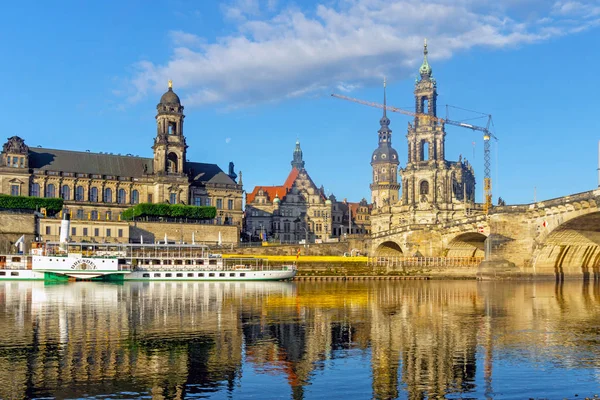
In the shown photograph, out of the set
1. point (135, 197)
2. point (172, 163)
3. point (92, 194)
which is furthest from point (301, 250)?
point (92, 194)

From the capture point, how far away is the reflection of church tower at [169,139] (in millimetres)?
112938

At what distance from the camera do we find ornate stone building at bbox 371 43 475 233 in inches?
5325

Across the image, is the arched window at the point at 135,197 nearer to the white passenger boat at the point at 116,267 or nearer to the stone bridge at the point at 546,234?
the white passenger boat at the point at 116,267

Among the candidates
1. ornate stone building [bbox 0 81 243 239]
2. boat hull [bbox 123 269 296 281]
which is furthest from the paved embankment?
ornate stone building [bbox 0 81 243 239]

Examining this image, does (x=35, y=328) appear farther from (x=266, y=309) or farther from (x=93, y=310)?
(x=266, y=309)

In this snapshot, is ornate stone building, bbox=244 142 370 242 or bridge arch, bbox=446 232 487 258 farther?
ornate stone building, bbox=244 142 370 242

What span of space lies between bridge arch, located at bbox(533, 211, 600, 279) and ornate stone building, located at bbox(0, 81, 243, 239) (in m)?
53.5

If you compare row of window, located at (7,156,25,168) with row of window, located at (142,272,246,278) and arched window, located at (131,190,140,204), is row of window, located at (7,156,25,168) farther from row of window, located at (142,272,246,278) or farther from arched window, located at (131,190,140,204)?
row of window, located at (142,272,246,278)

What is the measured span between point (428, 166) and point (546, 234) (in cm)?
6450

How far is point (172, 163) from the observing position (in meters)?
114

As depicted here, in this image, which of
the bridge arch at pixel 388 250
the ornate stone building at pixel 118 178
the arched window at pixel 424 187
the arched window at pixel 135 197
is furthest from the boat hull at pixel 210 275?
the arched window at pixel 424 187

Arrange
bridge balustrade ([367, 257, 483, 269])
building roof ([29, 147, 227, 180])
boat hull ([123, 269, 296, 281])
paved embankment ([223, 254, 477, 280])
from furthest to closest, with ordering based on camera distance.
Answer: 1. building roof ([29, 147, 227, 180])
2. bridge balustrade ([367, 257, 483, 269])
3. paved embankment ([223, 254, 477, 280])
4. boat hull ([123, 269, 296, 281])

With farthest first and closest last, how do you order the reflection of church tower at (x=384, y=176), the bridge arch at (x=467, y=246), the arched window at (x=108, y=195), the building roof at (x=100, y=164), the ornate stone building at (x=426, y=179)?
the reflection of church tower at (x=384, y=176) < the ornate stone building at (x=426, y=179) < the arched window at (x=108, y=195) < the building roof at (x=100, y=164) < the bridge arch at (x=467, y=246)

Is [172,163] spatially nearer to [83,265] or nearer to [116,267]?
[116,267]
